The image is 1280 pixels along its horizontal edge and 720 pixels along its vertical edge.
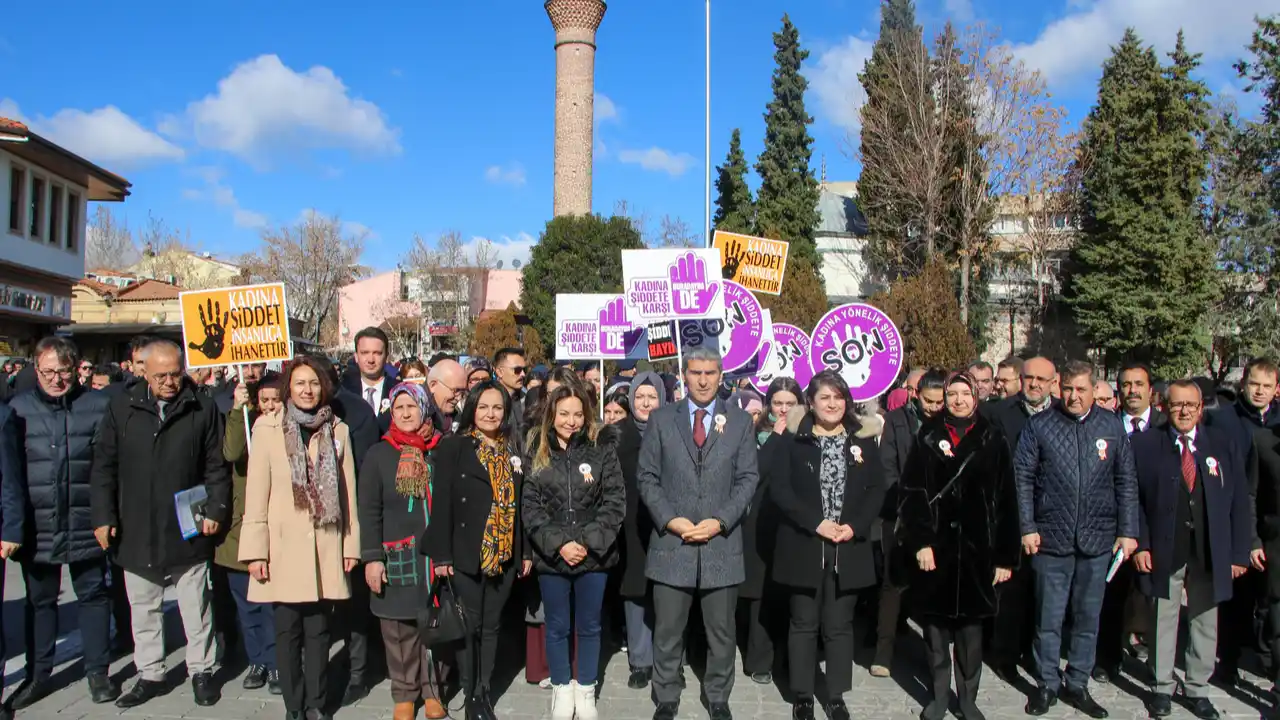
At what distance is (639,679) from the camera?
603 cm

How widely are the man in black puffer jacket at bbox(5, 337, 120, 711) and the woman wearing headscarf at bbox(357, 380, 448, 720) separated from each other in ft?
6.34

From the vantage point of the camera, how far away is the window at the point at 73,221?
27305mm

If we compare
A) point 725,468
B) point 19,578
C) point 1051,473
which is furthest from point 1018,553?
point 19,578

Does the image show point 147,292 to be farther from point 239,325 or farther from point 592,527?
point 592,527

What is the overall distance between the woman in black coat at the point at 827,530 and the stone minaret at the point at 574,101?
133 feet

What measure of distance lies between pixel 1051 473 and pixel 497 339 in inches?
1462

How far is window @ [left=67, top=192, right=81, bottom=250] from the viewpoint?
2730 cm

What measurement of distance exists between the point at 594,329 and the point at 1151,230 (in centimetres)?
2839

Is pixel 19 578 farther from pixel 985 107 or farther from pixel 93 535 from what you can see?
pixel 985 107

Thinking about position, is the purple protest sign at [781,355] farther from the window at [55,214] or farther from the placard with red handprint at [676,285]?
the window at [55,214]

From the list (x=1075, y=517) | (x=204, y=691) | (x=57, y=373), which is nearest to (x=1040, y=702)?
(x=1075, y=517)

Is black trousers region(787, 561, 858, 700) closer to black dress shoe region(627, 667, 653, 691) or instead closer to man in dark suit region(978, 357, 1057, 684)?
black dress shoe region(627, 667, 653, 691)

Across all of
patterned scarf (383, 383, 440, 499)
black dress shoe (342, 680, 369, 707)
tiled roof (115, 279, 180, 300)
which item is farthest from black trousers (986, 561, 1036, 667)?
tiled roof (115, 279, 180, 300)

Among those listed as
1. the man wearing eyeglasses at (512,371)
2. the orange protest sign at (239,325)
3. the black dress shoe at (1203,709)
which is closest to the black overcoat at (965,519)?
the black dress shoe at (1203,709)
